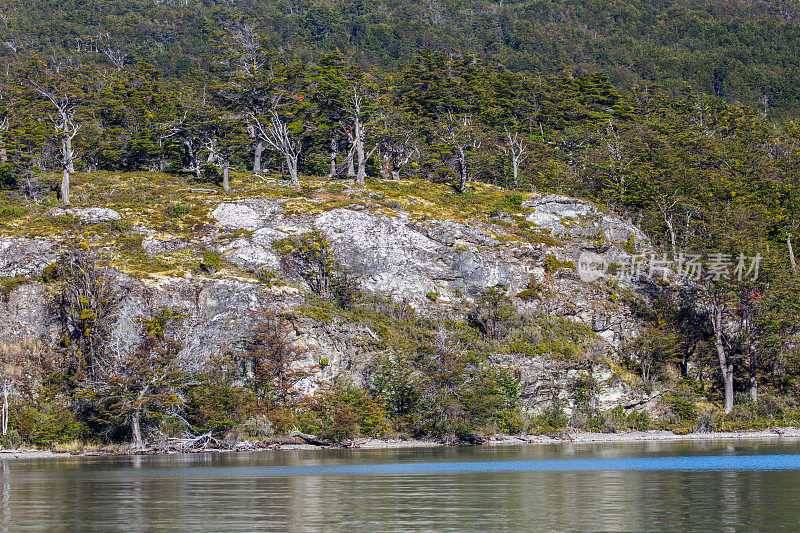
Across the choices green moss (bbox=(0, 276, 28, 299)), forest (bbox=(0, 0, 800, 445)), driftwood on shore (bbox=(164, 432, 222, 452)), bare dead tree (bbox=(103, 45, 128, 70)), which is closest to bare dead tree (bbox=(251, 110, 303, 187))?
forest (bbox=(0, 0, 800, 445))

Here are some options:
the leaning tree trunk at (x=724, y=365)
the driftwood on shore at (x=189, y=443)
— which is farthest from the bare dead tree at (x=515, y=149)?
the driftwood on shore at (x=189, y=443)

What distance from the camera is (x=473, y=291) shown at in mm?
68125

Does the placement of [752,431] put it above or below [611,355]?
below

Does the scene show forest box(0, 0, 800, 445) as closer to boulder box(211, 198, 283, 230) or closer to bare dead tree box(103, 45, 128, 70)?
boulder box(211, 198, 283, 230)

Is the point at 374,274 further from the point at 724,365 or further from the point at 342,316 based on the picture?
the point at 724,365

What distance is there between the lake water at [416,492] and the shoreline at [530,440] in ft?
15.3

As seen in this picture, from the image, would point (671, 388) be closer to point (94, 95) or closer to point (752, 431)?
point (752, 431)

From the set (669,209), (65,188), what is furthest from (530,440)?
(65,188)

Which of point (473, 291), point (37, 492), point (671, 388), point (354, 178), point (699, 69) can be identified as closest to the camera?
point (37, 492)

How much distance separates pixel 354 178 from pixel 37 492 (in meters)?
57.7

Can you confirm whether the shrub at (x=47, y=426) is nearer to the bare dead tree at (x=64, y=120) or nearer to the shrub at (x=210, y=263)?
the shrub at (x=210, y=263)

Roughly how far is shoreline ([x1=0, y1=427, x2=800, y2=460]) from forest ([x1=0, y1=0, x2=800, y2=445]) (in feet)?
3.61

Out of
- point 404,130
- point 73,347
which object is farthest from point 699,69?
point 73,347

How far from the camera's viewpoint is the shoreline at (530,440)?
168ft
